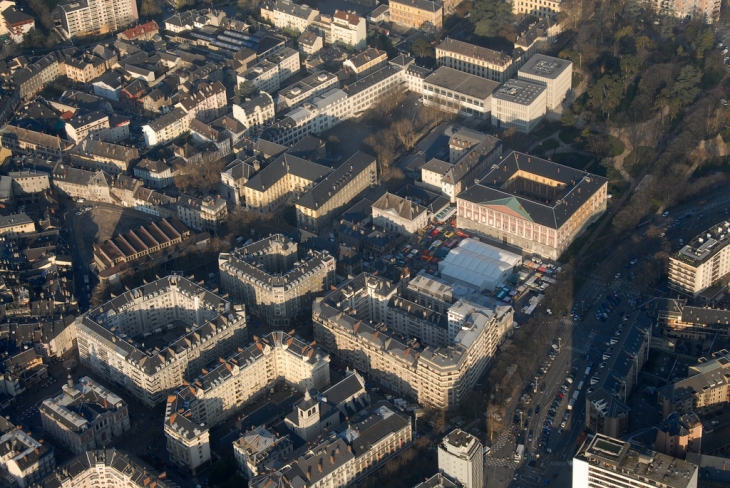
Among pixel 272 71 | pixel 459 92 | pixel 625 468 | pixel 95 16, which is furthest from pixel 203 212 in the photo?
pixel 625 468

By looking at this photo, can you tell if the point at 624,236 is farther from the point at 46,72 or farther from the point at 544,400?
the point at 46,72

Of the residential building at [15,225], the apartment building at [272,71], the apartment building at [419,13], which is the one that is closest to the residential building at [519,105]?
the apartment building at [419,13]

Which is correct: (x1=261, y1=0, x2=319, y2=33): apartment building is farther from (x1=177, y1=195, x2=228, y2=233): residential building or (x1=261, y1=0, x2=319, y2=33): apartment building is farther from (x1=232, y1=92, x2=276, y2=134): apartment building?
(x1=177, y1=195, x2=228, y2=233): residential building

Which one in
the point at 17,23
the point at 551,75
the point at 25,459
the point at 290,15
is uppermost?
the point at 551,75

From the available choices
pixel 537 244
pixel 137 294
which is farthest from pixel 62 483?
pixel 537 244

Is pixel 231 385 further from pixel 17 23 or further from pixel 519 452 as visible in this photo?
pixel 17 23
